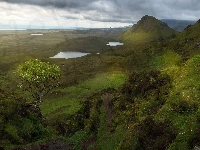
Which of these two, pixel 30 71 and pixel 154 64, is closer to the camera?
pixel 30 71

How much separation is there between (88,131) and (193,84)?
880 inches

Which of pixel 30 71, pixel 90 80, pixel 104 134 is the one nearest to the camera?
pixel 104 134

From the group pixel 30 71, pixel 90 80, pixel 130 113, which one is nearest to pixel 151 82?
pixel 130 113

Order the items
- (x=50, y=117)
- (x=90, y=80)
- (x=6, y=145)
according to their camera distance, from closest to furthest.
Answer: (x=6, y=145) < (x=50, y=117) < (x=90, y=80)

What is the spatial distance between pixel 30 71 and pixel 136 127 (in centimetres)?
2998

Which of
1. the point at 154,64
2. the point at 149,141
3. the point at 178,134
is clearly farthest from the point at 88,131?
the point at 154,64

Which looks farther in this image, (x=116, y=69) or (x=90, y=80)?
(x=116, y=69)

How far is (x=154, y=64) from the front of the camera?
431ft

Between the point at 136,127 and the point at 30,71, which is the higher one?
the point at 30,71

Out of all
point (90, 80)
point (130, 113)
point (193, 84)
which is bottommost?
point (90, 80)

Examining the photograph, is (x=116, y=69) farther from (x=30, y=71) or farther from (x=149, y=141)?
(x=149, y=141)

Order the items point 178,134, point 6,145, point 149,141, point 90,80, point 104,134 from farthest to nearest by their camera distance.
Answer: point 90,80, point 104,134, point 6,145, point 149,141, point 178,134

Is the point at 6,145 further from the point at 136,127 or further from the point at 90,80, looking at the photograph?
the point at 90,80

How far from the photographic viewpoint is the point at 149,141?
110 ft
